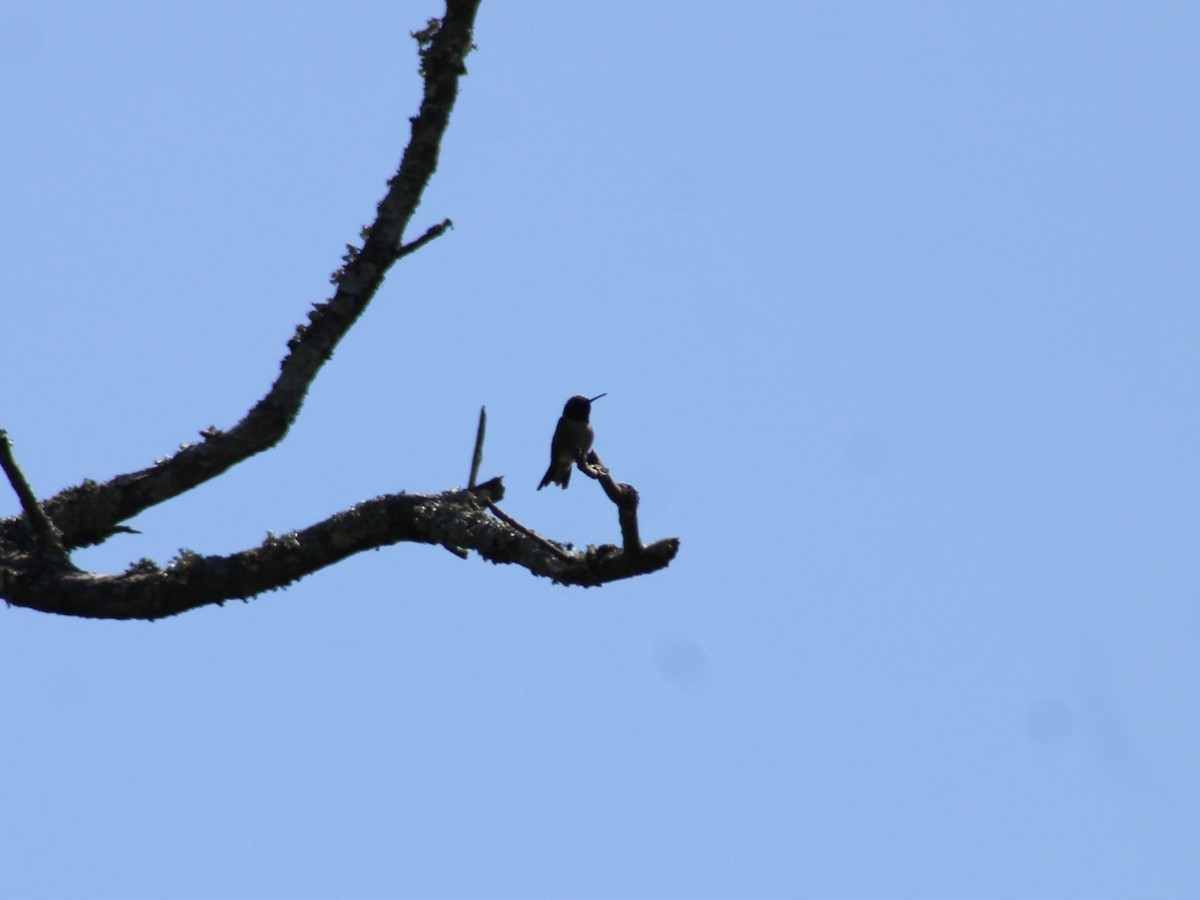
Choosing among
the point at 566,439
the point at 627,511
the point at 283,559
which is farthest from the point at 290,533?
the point at 566,439

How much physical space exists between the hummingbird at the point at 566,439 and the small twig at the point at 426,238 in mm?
3664

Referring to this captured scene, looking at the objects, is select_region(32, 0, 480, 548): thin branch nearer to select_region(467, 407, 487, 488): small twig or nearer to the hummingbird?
select_region(467, 407, 487, 488): small twig

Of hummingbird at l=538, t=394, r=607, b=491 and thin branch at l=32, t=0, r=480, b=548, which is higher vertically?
hummingbird at l=538, t=394, r=607, b=491

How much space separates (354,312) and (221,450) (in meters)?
0.67

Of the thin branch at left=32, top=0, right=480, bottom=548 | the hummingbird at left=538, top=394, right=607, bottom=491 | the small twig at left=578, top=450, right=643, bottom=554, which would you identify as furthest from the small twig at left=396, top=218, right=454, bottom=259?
the hummingbird at left=538, top=394, right=607, bottom=491

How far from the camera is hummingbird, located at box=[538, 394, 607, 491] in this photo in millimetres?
9469

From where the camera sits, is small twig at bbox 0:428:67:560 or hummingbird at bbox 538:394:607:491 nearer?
small twig at bbox 0:428:67:560

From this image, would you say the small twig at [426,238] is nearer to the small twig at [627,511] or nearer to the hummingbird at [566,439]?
the small twig at [627,511]

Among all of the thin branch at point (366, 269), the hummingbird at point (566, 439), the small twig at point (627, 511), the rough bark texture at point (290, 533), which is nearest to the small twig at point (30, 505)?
the rough bark texture at point (290, 533)

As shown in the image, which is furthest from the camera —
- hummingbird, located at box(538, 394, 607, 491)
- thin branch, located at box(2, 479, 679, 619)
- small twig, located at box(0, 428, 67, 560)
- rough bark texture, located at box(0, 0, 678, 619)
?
hummingbird, located at box(538, 394, 607, 491)

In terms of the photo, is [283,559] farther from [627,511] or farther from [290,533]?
[627,511]

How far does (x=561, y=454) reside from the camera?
380 inches

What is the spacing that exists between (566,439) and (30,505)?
14.2 feet

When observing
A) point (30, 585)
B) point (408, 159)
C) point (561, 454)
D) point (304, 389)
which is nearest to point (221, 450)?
point (304, 389)
